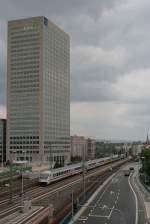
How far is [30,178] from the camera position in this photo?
10662 cm

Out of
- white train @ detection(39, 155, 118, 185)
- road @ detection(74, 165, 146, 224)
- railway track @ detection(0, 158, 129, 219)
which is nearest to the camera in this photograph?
road @ detection(74, 165, 146, 224)

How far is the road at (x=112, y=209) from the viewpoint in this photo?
49344mm

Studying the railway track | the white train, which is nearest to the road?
the railway track

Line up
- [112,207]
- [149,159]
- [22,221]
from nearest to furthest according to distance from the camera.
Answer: [22,221] → [112,207] → [149,159]

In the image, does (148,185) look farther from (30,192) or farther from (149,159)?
(30,192)

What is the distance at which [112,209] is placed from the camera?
5778cm

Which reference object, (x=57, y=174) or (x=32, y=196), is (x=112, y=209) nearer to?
(x=32, y=196)

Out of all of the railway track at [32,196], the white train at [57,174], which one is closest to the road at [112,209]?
the railway track at [32,196]

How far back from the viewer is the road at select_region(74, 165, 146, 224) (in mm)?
49344

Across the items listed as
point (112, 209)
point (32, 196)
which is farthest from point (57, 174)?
point (112, 209)

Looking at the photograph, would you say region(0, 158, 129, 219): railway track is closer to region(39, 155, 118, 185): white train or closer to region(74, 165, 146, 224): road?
region(39, 155, 118, 185): white train

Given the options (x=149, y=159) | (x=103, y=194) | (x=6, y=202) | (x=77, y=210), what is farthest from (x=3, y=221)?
(x=149, y=159)

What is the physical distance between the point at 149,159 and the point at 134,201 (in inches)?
1282

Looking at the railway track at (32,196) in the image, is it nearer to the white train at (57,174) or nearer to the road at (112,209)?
the white train at (57,174)
